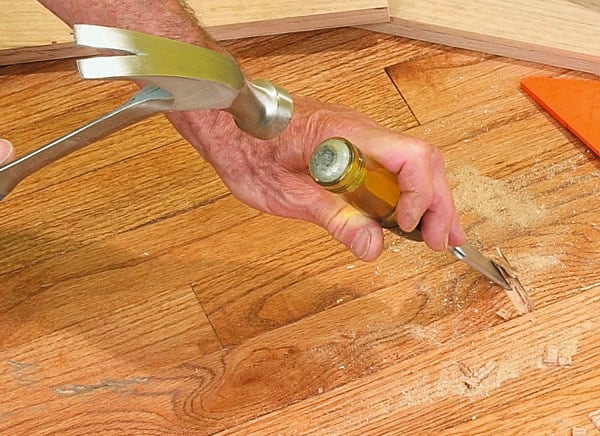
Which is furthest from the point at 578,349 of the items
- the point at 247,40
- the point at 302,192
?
the point at 247,40

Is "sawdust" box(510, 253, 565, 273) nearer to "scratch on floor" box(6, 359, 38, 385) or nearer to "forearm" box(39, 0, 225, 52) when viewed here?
"forearm" box(39, 0, 225, 52)

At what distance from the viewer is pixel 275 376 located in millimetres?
880

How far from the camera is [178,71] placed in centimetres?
50

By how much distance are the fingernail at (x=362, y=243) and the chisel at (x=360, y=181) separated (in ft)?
0.06

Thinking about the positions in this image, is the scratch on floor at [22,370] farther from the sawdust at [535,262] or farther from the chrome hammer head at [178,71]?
the sawdust at [535,262]

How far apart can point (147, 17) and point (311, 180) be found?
0.71 ft

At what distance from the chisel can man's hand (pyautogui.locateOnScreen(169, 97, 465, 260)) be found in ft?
0.05

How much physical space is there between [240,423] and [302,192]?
0.26 m

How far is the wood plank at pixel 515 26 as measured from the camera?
1026mm

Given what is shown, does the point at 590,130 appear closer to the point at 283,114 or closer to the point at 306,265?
the point at 306,265

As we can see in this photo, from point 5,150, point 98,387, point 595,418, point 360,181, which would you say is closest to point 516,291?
point 595,418

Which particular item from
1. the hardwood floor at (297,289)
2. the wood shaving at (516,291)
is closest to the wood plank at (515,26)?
the hardwood floor at (297,289)

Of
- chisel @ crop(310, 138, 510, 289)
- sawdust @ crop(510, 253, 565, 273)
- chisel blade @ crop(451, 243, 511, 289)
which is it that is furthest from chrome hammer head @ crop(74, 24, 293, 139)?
sawdust @ crop(510, 253, 565, 273)

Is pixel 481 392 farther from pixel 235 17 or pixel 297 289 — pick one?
pixel 235 17
